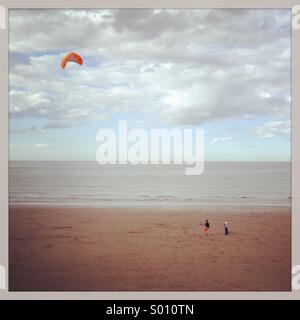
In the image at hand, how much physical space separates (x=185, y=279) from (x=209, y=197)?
37.7 ft

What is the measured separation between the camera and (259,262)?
639cm

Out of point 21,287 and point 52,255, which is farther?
point 52,255

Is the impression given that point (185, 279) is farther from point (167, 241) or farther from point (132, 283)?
point (167, 241)

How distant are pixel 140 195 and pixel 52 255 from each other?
1077cm

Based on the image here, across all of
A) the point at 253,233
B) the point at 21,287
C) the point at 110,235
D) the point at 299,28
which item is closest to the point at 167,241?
the point at 110,235

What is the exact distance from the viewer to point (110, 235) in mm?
8359

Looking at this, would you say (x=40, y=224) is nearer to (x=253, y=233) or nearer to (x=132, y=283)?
(x=132, y=283)

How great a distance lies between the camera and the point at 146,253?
6852mm

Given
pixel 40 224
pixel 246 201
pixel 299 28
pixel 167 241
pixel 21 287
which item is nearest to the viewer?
pixel 299 28

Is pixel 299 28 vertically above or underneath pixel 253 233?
above

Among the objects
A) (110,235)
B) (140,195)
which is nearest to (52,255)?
(110,235)

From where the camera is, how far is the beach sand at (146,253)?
538 centimetres

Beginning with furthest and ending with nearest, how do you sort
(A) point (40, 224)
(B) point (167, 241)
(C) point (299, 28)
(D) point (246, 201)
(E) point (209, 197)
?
1. (E) point (209, 197)
2. (D) point (246, 201)
3. (A) point (40, 224)
4. (B) point (167, 241)
5. (C) point (299, 28)

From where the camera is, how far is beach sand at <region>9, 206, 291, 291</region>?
17.6ft
